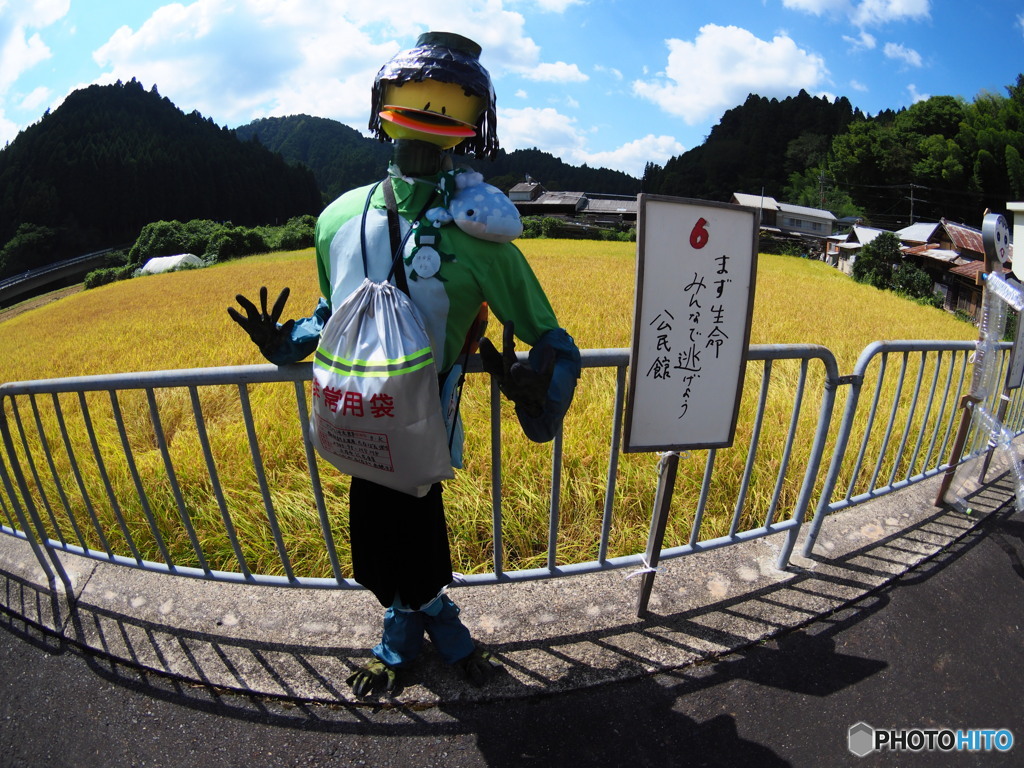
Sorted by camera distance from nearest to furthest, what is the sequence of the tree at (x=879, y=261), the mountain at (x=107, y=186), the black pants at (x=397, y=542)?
the black pants at (x=397, y=542), the tree at (x=879, y=261), the mountain at (x=107, y=186)

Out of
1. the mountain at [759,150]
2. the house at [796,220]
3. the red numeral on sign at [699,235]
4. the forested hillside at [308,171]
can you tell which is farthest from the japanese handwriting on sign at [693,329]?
the mountain at [759,150]

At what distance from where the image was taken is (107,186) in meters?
50.3

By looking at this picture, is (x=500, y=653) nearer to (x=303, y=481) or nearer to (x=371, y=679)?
(x=371, y=679)

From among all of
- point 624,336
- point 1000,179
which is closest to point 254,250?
point 624,336

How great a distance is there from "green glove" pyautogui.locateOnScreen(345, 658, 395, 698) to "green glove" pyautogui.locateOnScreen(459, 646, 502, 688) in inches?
8.4

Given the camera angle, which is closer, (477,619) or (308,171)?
(477,619)

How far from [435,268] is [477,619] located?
1.24m

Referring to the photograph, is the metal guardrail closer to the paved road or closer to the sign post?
the sign post

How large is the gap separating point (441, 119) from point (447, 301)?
0.47 meters

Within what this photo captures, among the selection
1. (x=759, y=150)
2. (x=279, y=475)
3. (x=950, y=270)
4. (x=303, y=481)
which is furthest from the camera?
(x=759, y=150)

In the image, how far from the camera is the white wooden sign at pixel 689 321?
1.55 m

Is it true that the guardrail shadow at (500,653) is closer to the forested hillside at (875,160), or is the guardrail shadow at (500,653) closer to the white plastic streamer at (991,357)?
the white plastic streamer at (991,357)

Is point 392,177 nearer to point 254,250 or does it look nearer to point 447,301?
point 447,301

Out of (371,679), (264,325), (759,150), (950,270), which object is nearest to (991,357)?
(371,679)
